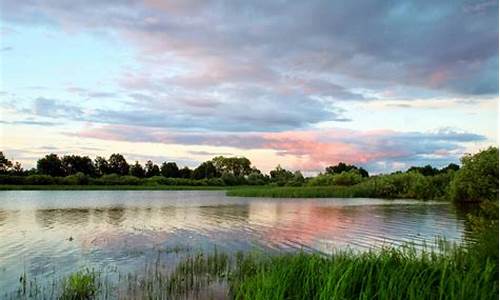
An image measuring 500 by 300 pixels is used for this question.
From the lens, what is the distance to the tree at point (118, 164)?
13300 cm

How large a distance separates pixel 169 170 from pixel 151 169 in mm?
5504

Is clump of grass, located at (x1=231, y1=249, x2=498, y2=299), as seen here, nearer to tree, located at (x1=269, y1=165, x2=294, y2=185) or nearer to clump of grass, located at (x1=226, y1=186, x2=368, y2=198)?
clump of grass, located at (x1=226, y1=186, x2=368, y2=198)

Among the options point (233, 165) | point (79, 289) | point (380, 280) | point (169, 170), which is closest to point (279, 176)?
point (169, 170)

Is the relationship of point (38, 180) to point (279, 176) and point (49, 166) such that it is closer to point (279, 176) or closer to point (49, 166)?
point (49, 166)

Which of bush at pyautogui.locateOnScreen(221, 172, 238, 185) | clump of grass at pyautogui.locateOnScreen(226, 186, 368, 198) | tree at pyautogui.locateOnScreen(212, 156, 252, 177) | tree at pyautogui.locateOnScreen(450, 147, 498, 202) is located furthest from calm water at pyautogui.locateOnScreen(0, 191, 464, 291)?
tree at pyautogui.locateOnScreen(212, 156, 252, 177)

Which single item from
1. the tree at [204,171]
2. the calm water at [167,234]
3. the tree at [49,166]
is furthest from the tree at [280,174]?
the calm water at [167,234]

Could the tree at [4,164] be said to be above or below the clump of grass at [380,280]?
above

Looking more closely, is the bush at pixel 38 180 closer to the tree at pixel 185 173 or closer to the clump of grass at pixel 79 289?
the tree at pixel 185 173

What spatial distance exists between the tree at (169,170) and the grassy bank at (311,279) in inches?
4686

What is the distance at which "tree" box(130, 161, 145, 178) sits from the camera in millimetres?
131500

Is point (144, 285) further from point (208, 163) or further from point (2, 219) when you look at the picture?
point (208, 163)

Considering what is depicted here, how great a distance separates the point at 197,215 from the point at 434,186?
40218mm

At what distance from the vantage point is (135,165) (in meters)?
134

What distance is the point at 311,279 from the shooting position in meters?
8.80
